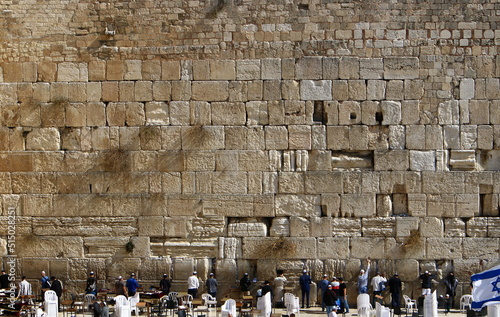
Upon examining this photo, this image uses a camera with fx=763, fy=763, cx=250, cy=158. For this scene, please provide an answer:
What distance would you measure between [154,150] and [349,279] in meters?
4.29

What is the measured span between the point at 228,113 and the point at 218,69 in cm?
84

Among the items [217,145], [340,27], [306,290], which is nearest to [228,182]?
[217,145]

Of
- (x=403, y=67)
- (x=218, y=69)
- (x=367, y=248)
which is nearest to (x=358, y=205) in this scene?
(x=367, y=248)

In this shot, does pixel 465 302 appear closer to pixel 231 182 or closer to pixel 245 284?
pixel 245 284

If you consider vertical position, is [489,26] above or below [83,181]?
above

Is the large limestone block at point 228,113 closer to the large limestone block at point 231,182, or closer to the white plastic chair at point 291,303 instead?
the large limestone block at point 231,182

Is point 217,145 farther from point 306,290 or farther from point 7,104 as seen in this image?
point 7,104

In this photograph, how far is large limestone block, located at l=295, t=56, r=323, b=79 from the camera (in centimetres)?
1402

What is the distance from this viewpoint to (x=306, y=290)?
1348cm

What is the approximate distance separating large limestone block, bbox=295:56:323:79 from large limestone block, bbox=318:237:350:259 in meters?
3.01

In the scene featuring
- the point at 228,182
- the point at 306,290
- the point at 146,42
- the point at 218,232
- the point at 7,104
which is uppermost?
the point at 146,42

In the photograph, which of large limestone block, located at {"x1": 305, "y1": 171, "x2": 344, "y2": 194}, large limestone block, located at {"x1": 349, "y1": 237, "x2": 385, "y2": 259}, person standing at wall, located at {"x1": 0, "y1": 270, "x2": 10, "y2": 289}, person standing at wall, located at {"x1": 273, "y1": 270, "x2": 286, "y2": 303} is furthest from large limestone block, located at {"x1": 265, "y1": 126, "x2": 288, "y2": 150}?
person standing at wall, located at {"x1": 0, "y1": 270, "x2": 10, "y2": 289}

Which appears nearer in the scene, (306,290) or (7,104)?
(306,290)

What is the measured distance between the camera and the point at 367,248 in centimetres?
1386
